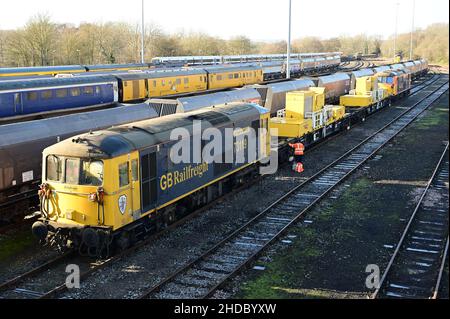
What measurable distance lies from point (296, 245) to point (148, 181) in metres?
4.45

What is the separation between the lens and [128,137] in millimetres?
13047

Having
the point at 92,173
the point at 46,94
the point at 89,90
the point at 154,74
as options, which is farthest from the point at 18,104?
the point at 154,74

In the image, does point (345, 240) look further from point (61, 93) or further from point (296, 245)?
point (61, 93)

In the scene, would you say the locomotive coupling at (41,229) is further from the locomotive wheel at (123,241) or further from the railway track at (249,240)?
the railway track at (249,240)

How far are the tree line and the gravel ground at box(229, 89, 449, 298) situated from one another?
24.6 feet

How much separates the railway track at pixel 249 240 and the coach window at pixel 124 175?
100.0 inches

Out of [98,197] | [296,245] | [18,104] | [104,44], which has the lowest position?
[296,245]

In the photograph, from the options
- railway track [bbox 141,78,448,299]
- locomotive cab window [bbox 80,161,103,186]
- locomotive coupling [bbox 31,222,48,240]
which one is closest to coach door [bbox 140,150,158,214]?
locomotive cab window [bbox 80,161,103,186]

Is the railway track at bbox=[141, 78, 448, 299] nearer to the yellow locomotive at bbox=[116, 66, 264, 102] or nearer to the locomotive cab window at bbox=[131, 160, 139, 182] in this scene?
the locomotive cab window at bbox=[131, 160, 139, 182]

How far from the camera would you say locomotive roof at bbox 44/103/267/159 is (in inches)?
482

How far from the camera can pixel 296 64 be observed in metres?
75.5

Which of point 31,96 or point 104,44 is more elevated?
point 104,44

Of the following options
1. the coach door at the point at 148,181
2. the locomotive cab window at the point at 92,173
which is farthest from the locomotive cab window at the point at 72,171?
the coach door at the point at 148,181

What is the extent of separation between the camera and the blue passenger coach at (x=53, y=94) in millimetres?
21661
